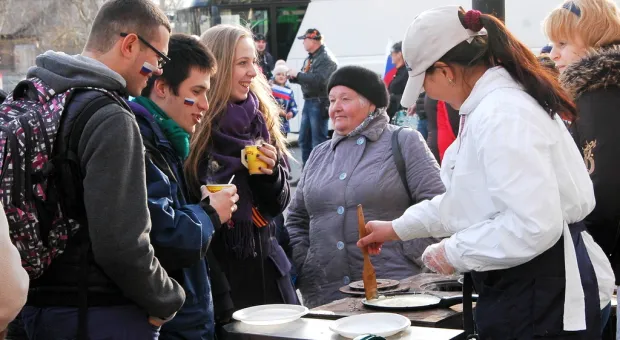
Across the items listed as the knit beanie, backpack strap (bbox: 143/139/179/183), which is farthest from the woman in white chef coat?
the knit beanie

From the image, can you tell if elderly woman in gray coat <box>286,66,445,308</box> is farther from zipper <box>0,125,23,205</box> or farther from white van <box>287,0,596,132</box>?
white van <box>287,0,596,132</box>

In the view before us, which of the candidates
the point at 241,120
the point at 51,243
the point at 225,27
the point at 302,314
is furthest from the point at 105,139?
the point at 225,27

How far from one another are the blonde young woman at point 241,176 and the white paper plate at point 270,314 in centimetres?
34

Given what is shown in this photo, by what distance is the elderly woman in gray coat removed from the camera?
481 cm

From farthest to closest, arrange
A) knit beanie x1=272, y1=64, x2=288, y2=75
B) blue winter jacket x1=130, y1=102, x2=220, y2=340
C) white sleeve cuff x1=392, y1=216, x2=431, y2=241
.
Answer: knit beanie x1=272, y1=64, x2=288, y2=75 → white sleeve cuff x1=392, y1=216, x2=431, y2=241 → blue winter jacket x1=130, y1=102, x2=220, y2=340

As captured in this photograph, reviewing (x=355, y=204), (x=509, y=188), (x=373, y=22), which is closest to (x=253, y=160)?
(x=355, y=204)

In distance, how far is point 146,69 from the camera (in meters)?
3.25

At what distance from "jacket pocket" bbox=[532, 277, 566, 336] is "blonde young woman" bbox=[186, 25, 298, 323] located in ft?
5.27

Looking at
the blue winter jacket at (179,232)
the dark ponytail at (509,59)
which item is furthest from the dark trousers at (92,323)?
the dark ponytail at (509,59)

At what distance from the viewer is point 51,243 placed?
2.88 m

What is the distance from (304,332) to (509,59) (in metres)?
1.32

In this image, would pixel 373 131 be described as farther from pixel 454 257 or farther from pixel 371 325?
pixel 454 257

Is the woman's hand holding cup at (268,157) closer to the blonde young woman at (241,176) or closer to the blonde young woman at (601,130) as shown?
the blonde young woman at (241,176)

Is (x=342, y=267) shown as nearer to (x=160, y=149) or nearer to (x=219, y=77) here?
(x=219, y=77)
